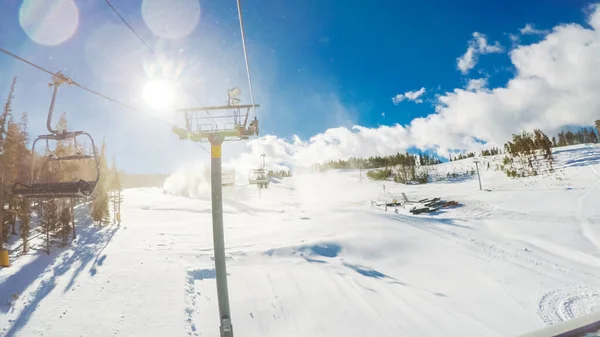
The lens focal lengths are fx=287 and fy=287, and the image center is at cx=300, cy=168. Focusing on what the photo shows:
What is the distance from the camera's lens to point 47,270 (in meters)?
21.5

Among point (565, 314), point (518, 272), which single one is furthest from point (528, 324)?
point (518, 272)

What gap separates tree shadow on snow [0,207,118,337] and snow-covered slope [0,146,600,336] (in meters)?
0.12

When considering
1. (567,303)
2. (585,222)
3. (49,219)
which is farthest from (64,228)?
(585,222)

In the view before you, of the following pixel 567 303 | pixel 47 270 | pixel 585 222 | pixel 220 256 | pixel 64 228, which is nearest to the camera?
pixel 220 256

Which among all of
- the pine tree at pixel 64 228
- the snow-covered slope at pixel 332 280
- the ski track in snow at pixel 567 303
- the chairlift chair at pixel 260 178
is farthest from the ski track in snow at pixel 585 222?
the pine tree at pixel 64 228

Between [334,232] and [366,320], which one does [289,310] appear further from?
[334,232]

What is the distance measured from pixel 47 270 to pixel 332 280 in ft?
69.9

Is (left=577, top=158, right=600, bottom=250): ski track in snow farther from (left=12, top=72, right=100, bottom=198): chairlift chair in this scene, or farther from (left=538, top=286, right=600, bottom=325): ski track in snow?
(left=12, top=72, right=100, bottom=198): chairlift chair

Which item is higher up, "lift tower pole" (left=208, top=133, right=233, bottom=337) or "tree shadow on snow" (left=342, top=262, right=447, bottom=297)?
"lift tower pole" (left=208, top=133, right=233, bottom=337)

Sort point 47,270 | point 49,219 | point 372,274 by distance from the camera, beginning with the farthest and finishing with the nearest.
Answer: point 49,219 < point 47,270 < point 372,274

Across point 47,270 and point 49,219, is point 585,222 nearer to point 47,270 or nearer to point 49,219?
point 47,270

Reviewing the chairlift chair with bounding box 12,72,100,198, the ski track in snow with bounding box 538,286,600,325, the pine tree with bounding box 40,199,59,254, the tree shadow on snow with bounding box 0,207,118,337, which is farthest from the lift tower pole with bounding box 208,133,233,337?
the pine tree with bounding box 40,199,59,254

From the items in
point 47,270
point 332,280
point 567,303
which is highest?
→ point 332,280

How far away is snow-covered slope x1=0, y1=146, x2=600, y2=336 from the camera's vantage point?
12.8 meters
